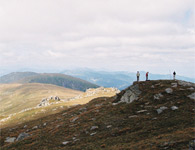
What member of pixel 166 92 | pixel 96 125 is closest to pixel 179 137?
pixel 96 125

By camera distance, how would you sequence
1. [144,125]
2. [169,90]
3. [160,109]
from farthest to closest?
1. [169,90]
2. [160,109]
3. [144,125]

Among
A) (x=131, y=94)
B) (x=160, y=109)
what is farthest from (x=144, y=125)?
(x=131, y=94)

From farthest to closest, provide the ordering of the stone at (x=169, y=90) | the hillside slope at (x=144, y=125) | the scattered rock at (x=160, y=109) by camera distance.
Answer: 1. the stone at (x=169, y=90)
2. the scattered rock at (x=160, y=109)
3. the hillside slope at (x=144, y=125)

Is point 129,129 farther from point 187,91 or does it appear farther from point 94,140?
point 187,91

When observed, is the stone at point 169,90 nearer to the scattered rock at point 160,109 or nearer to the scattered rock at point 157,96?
the scattered rock at point 157,96

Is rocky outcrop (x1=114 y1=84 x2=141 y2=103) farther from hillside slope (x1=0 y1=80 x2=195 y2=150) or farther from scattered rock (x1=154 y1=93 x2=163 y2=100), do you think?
scattered rock (x1=154 y1=93 x2=163 y2=100)

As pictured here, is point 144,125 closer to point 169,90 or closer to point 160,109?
point 160,109

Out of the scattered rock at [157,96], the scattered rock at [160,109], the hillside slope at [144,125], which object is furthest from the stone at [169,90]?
the scattered rock at [160,109]

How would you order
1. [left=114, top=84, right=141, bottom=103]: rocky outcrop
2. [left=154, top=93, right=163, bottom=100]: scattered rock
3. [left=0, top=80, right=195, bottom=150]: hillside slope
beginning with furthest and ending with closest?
[left=114, top=84, right=141, bottom=103]: rocky outcrop → [left=154, top=93, right=163, bottom=100]: scattered rock → [left=0, top=80, right=195, bottom=150]: hillside slope

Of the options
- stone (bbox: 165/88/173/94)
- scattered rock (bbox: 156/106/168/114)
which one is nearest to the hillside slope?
scattered rock (bbox: 156/106/168/114)

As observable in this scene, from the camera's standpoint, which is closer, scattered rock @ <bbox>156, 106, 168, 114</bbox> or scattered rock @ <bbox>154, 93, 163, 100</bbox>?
scattered rock @ <bbox>156, 106, 168, 114</bbox>

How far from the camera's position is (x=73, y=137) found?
101ft

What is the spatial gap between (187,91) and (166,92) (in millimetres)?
4559

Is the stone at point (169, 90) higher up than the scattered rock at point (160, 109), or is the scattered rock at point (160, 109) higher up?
the stone at point (169, 90)
